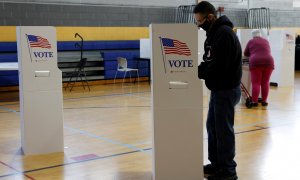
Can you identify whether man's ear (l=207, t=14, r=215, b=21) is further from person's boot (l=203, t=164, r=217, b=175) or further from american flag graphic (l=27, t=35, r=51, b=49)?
american flag graphic (l=27, t=35, r=51, b=49)

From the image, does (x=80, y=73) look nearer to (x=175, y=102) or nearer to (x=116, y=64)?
(x=116, y=64)

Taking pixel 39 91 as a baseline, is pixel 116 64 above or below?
above

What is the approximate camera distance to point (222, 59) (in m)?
3.69

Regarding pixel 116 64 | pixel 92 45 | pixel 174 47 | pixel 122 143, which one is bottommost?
pixel 122 143

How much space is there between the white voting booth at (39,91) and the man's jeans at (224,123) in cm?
206

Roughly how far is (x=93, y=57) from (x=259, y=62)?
18.5 ft

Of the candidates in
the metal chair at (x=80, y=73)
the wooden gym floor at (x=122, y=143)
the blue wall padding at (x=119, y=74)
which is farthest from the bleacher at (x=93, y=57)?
the wooden gym floor at (x=122, y=143)

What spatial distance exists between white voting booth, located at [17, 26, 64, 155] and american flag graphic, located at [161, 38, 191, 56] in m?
1.89

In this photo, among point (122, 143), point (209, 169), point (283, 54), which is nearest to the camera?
point (209, 169)

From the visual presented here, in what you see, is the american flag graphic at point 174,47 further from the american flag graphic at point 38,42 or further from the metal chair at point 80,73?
the metal chair at point 80,73

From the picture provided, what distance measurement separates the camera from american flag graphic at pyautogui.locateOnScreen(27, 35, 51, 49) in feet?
16.7

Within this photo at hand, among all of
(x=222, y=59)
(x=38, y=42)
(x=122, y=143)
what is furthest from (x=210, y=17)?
(x=122, y=143)

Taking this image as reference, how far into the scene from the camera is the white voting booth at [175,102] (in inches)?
148

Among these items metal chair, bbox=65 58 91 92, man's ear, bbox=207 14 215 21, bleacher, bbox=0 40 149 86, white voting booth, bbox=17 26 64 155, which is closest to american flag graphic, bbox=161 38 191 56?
man's ear, bbox=207 14 215 21
